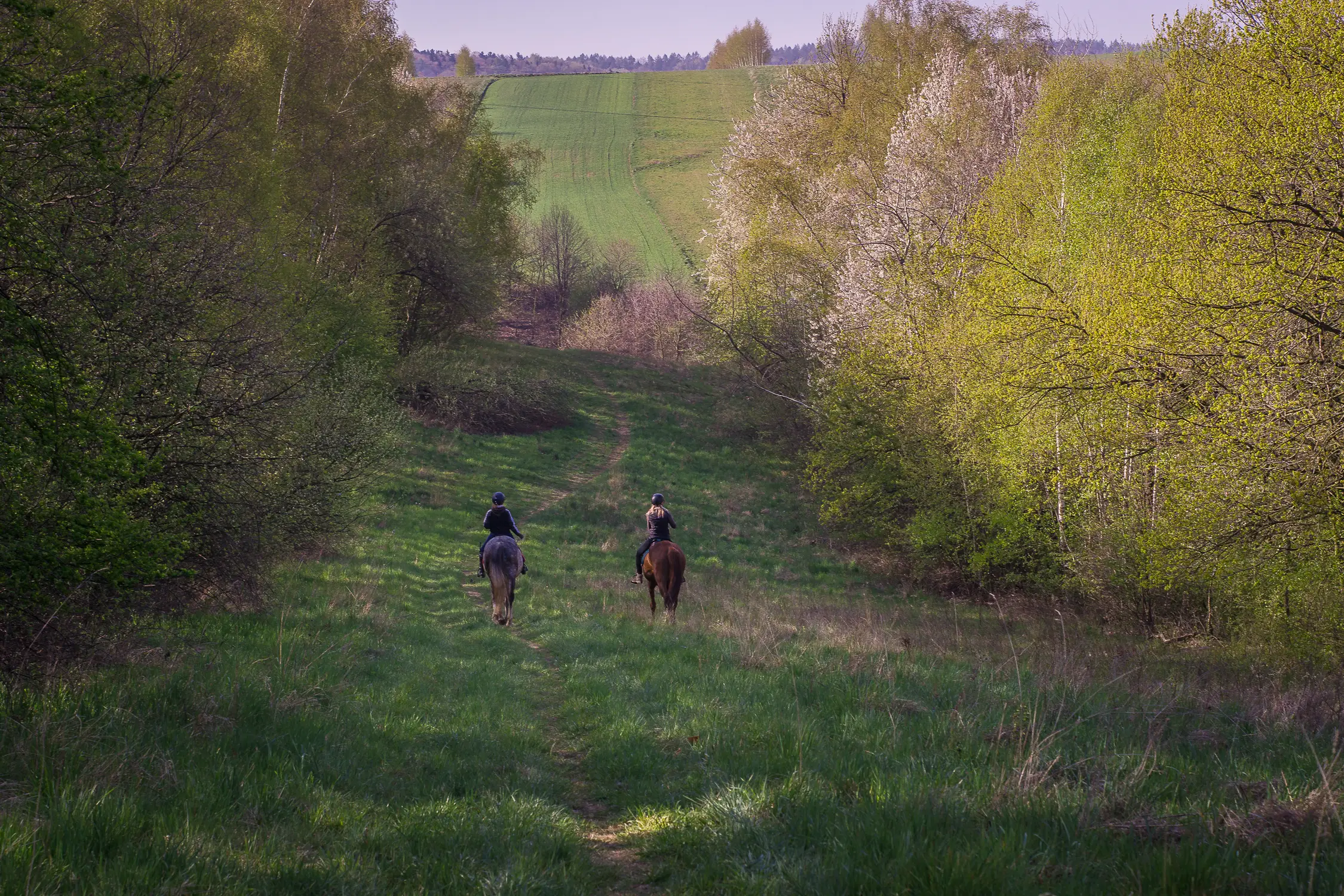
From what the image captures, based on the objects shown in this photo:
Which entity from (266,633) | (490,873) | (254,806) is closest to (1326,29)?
(490,873)

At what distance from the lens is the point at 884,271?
25922 mm

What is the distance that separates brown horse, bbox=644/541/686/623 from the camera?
1479cm

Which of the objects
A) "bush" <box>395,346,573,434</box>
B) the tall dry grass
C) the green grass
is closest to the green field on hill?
"bush" <box>395,346,573,434</box>

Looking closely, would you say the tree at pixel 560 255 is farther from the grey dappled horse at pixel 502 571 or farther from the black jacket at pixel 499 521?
the grey dappled horse at pixel 502 571

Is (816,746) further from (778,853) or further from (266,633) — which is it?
(266,633)

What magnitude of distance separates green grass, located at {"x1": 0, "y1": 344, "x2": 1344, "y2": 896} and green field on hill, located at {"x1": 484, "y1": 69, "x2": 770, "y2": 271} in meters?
63.7

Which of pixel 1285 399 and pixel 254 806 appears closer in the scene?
pixel 254 806

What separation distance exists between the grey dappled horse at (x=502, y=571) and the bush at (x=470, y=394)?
22.0 m

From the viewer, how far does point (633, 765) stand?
21.1 feet

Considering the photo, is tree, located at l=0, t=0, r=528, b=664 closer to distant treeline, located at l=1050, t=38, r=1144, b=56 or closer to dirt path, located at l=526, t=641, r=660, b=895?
dirt path, located at l=526, t=641, r=660, b=895

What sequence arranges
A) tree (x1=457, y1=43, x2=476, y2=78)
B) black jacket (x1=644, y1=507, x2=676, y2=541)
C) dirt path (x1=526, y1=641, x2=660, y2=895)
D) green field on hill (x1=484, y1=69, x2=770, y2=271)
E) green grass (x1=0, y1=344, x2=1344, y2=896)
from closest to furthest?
green grass (x1=0, y1=344, x2=1344, y2=896) → dirt path (x1=526, y1=641, x2=660, y2=895) → black jacket (x1=644, y1=507, x2=676, y2=541) → green field on hill (x1=484, y1=69, x2=770, y2=271) → tree (x1=457, y1=43, x2=476, y2=78)

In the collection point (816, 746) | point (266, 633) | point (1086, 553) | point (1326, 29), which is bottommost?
point (1086, 553)

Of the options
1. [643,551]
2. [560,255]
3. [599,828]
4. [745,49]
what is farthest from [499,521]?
[745,49]

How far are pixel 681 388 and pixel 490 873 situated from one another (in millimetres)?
44356
